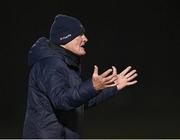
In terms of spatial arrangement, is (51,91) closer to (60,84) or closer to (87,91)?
(60,84)

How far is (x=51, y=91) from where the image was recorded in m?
2.41

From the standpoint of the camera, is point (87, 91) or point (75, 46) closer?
point (87, 91)

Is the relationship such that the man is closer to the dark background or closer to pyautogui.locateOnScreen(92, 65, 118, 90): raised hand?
pyautogui.locateOnScreen(92, 65, 118, 90): raised hand

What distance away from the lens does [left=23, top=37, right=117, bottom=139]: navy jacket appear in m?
2.45

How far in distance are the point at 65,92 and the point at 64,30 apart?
0.45 meters

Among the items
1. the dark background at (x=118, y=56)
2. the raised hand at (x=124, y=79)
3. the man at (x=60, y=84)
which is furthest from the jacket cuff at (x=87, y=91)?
the dark background at (x=118, y=56)

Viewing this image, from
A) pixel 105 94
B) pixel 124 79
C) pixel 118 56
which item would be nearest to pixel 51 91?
pixel 124 79

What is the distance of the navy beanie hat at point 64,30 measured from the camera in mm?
2689

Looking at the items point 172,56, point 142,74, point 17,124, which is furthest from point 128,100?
point 17,124

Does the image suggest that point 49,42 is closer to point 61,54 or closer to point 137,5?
point 61,54

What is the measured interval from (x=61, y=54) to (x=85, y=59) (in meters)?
3.26

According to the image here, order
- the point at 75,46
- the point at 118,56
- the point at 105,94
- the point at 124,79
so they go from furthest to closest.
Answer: the point at 118,56, the point at 105,94, the point at 75,46, the point at 124,79

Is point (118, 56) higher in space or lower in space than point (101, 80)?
lower

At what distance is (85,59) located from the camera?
5.90 metres
